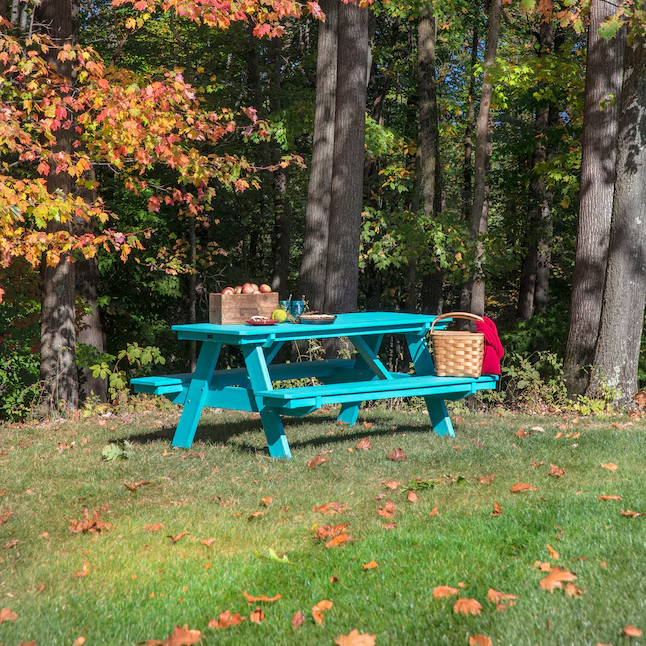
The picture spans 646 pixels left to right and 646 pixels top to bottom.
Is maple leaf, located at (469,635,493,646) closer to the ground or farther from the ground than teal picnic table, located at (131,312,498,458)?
closer to the ground

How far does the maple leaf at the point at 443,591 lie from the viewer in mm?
3662

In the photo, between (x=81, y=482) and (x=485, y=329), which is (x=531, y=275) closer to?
(x=485, y=329)

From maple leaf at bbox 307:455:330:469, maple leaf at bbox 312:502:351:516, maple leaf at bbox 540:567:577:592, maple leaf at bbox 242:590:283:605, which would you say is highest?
maple leaf at bbox 540:567:577:592

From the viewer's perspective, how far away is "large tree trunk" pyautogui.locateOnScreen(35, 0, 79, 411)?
10875mm

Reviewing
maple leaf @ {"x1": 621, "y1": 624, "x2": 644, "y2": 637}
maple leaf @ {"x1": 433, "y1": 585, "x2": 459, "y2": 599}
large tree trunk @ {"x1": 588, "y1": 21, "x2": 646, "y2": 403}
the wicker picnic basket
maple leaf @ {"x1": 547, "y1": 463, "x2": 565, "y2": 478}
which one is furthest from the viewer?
large tree trunk @ {"x1": 588, "y1": 21, "x2": 646, "y2": 403}

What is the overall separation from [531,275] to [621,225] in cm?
1265

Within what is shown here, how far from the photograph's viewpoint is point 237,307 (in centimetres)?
750

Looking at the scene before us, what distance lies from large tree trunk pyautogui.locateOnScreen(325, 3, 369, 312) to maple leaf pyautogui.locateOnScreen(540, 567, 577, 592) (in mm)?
8181

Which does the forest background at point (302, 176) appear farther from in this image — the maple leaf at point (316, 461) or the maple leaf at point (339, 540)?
the maple leaf at point (339, 540)

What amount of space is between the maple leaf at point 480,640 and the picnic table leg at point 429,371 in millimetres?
4653

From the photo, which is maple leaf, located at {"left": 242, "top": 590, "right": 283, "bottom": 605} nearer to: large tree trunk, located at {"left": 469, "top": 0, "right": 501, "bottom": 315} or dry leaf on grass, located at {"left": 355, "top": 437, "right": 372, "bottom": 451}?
dry leaf on grass, located at {"left": 355, "top": 437, "right": 372, "bottom": 451}

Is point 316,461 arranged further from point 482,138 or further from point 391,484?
point 482,138

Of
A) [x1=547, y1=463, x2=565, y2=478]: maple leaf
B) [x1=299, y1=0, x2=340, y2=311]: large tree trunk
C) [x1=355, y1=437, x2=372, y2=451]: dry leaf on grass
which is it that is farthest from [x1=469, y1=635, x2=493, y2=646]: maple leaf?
[x1=299, y1=0, x2=340, y2=311]: large tree trunk

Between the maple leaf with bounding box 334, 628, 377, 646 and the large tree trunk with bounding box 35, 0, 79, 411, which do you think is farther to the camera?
the large tree trunk with bounding box 35, 0, 79, 411
